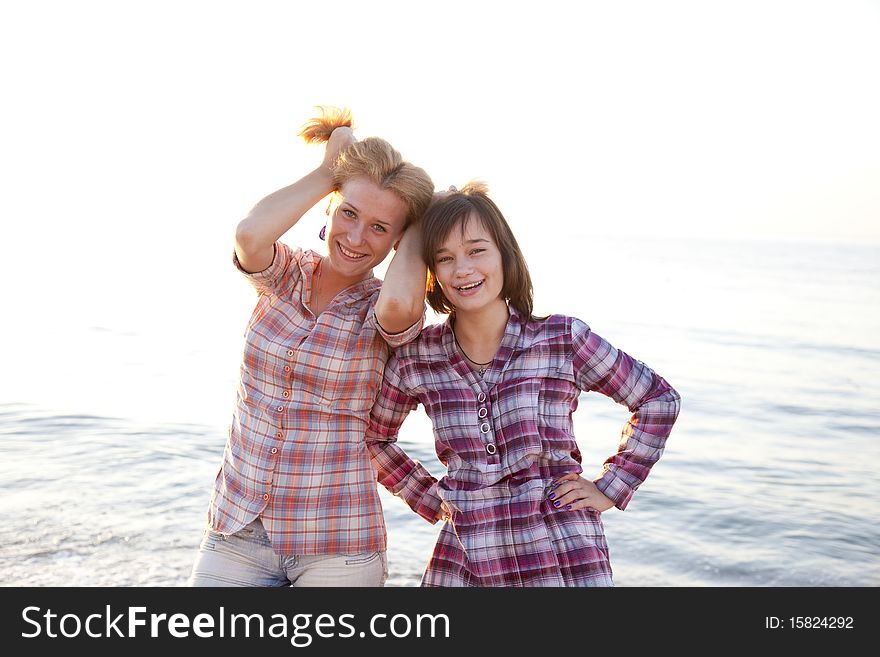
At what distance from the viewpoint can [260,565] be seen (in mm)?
3141

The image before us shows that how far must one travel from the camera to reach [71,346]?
42.9 ft

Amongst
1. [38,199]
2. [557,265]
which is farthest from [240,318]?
[38,199]

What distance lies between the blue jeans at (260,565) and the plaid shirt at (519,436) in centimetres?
28

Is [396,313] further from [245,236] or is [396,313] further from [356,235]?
[245,236]

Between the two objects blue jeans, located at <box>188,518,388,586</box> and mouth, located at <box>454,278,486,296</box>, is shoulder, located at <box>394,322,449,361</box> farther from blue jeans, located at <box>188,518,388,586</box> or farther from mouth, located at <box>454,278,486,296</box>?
blue jeans, located at <box>188,518,388,586</box>

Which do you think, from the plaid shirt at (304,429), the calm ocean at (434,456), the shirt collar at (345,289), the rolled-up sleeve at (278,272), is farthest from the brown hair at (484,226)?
the calm ocean at (434,456)

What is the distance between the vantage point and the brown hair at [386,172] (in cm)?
326

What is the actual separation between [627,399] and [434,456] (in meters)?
5.49

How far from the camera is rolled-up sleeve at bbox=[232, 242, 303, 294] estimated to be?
3270 mm

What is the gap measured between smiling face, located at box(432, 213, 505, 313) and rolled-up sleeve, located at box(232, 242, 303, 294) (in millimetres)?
496

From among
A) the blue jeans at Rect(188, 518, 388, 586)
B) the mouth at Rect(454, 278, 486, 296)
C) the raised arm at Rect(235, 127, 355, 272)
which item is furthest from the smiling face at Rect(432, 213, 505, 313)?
the blue jeans at Rect(188, 518, 388, 586)

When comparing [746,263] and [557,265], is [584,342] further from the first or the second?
[746,263]

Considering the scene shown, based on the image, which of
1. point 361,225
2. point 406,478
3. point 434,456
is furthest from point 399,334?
point 434,456
